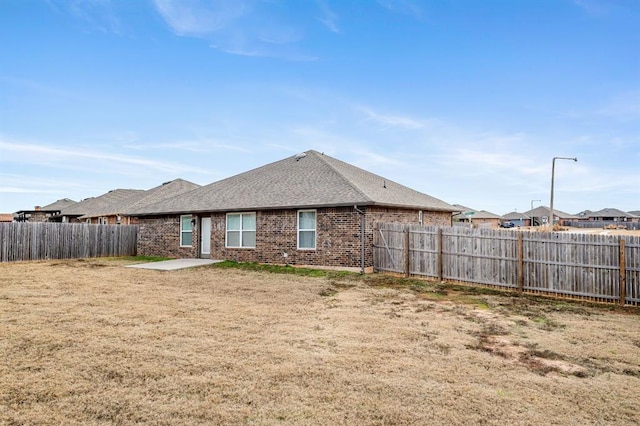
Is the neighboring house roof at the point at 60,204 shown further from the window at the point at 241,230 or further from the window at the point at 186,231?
the window at the point at 241,230

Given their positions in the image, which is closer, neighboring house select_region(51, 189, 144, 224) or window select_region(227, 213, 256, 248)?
window select_region(227, 213, 256, 248)

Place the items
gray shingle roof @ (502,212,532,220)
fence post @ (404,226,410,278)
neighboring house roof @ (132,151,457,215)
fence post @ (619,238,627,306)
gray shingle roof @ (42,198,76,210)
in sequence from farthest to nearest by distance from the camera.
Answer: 1. gray shingle roof @ (502,212,532,220)
2. gray shingle roof @ (42,198,76,210)
3. neighboring house roof @ (132,151,457,215)
4. fence post @ (404,226,410,278)
5. fence post @ (619,238,627,306)

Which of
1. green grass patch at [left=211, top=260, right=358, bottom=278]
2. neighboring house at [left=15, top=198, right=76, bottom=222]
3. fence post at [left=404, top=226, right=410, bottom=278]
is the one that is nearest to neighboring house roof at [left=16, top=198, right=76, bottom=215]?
neighboring house at [left=15, top=198, right=76, bottom=222]

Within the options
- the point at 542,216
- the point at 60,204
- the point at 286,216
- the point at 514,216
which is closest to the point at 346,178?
the point at 286,216

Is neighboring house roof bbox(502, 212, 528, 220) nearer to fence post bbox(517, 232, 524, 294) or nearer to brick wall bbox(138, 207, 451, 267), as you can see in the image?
brick wall bbox(138, 207, 451, 267)

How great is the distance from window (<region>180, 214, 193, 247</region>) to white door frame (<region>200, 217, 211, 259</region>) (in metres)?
0.81

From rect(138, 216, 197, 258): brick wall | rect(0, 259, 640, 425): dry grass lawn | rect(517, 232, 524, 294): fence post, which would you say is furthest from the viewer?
rect(138, 216, 197, 258): brick wall

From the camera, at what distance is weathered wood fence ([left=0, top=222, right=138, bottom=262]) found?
61.6 feet

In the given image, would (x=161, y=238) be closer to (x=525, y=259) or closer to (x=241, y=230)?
(x=241, y=230)

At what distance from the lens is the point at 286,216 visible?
16281 millimetres

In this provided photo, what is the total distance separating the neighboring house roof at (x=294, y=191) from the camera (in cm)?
1555

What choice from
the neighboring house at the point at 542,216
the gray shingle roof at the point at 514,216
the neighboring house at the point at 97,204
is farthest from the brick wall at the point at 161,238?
the gray shingle roof at the point at 514,216

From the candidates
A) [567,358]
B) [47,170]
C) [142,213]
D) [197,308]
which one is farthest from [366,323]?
[47,170]

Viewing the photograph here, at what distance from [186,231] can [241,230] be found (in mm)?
4141
